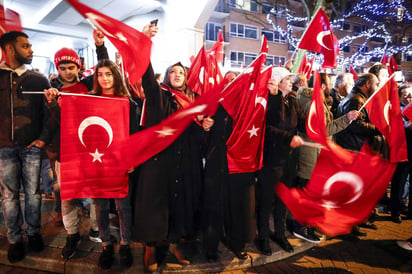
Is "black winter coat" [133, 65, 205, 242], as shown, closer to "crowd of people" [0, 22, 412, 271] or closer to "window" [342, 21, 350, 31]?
"crowd of people" [0, 22, 412, 271]

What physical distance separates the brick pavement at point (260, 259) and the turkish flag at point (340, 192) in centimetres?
66

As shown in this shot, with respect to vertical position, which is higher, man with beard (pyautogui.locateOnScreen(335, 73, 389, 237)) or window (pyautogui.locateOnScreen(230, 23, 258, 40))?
window (pyautogui.locateOnScreen(230, 23, 258, 40))

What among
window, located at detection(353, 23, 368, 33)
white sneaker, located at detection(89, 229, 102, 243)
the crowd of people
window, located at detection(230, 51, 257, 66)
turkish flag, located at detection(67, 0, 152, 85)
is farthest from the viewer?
window, located at detection(353, 23, 368, 33)

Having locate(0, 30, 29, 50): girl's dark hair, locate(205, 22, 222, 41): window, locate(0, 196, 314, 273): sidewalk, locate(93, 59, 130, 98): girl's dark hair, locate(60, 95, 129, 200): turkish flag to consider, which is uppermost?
locate(205, 22, 222, 41): window

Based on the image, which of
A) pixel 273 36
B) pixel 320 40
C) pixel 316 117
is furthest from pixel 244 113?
pixel 273 36

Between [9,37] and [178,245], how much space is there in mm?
3308

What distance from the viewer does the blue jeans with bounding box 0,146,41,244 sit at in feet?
11.0

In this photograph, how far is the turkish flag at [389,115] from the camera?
420 cm

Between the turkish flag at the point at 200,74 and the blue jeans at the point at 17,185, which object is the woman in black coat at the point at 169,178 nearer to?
the blue jeans at the point at 17,185

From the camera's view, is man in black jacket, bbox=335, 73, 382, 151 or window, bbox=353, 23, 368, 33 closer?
man in black jacket, bbox=335, 73, 382, 151

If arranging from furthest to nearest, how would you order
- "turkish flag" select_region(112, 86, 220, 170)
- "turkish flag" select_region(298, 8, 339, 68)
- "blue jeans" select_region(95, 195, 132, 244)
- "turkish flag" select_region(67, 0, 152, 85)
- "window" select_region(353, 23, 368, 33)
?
1. "window" select_region(353, 23, 368, 33)
2. "turkish flag" select_region(298, 8, 339, 68)
3. "blue jeans" select_region(95, 195, 132, 244)
4. "turkish flag" select_region(112, 86, 220, 170)
5. "turkish flag" select_region(67, 0, 152, 85)

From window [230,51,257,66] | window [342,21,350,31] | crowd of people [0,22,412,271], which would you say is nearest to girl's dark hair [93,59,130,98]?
crowd of people [0,22,412,271]

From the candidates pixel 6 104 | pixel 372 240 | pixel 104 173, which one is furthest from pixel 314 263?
pixel 6 104

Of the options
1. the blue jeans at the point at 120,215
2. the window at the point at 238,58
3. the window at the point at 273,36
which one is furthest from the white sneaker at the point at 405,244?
the window at the point at 273,36
